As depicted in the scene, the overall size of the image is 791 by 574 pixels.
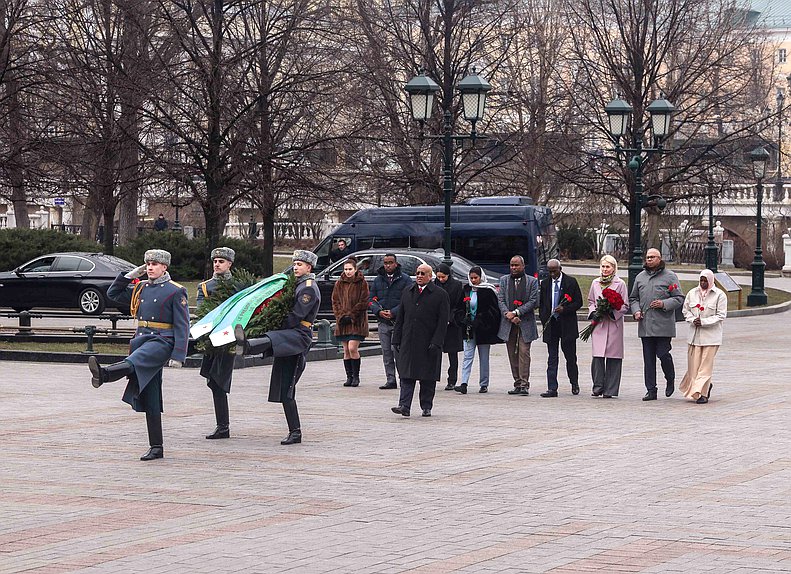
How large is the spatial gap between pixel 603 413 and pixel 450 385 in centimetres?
304

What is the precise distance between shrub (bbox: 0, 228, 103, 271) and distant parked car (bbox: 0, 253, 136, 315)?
9547 mm

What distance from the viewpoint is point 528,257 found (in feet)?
111

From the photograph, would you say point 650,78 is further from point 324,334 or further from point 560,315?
point 560,315

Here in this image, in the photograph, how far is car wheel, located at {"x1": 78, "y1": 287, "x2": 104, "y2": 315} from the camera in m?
31.0

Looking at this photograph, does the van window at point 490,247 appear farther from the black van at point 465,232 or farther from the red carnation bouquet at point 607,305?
the red carnation bouquet at point 607,305

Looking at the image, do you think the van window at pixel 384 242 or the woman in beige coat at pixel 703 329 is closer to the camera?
the woman in beige coat at pixel 703 329

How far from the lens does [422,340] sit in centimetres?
1537

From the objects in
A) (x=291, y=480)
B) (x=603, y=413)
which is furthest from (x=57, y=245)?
(x=291, y=480)

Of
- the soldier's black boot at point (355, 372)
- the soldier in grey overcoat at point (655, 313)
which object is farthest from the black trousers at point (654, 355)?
the soldier's black boot at point (355, 372)

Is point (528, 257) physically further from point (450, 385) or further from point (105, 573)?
point (105, 573)

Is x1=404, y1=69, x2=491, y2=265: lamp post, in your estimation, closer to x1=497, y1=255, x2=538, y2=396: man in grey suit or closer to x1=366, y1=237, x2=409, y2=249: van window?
x1=497, y1=255, x2=538, y2=396: man in grey suit

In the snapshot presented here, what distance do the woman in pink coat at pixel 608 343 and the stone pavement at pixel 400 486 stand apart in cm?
47

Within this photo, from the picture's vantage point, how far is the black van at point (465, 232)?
34156 mm

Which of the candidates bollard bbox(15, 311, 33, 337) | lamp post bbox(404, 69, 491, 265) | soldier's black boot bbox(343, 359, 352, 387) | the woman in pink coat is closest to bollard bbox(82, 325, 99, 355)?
bollard bbox(15, 311, 33, 337)
